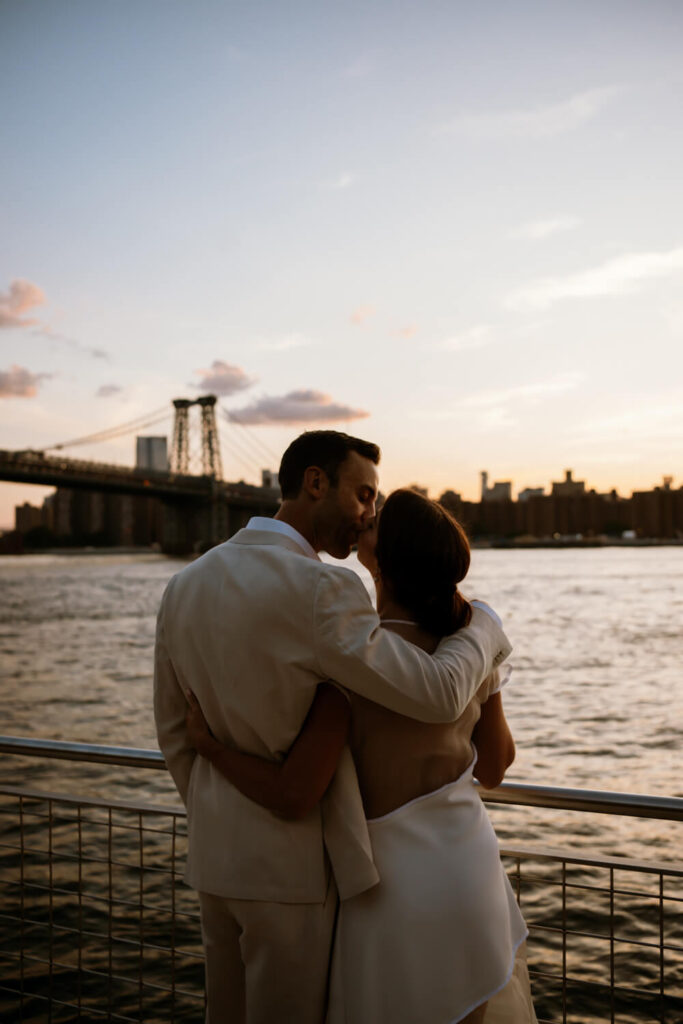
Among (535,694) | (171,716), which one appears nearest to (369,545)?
(171,716)

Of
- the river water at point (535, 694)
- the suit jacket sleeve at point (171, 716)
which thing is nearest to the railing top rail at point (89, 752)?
the suit jacket sleeve at point (171, 716)

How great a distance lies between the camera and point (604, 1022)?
169 inches

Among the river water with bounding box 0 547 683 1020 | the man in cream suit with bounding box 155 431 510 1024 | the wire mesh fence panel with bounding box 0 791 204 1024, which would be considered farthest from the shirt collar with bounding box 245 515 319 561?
the river water with bounding box 0 547 683 1020

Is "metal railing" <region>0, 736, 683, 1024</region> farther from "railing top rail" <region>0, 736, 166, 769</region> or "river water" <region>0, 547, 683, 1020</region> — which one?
"river water" <region>0, 547, 683, 1020</region>

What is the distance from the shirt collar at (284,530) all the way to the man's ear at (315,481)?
0.07 meters

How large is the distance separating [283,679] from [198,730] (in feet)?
0.60

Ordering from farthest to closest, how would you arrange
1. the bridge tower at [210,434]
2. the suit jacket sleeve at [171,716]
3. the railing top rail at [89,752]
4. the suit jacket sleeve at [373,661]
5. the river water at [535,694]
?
the bridge tower at [210,434]
the river water at [535,694]
the railing top rail at [89,752]
the suit jacket sleeve at [171,716]
the suit jacket sleeve at [373,661]

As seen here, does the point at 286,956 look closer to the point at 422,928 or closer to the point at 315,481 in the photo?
the point at 422,928

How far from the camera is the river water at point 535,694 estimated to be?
8898mm

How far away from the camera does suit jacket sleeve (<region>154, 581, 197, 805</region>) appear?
1372mm

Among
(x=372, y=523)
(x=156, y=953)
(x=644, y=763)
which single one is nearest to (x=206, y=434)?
(x=644, y=763)

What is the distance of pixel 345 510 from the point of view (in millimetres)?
1395

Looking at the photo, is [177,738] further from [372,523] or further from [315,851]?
[372,523]

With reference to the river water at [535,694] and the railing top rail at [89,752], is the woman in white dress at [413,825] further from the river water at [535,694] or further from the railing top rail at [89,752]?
the river water at [535,694]
